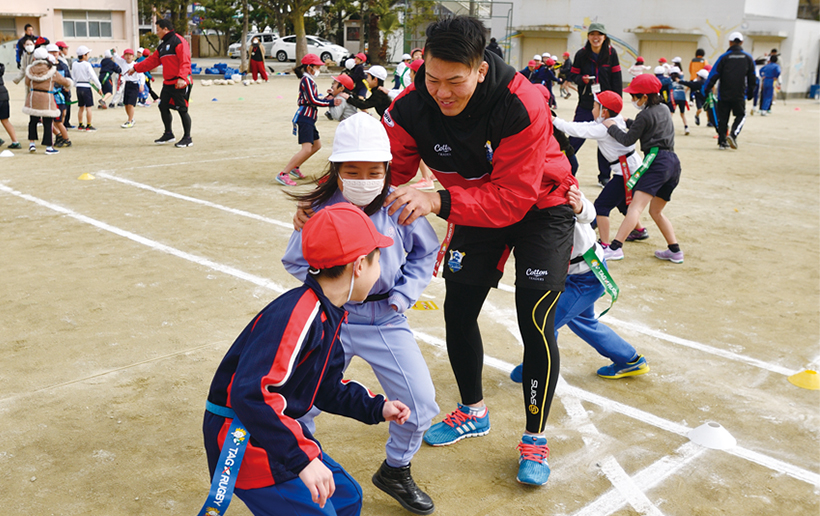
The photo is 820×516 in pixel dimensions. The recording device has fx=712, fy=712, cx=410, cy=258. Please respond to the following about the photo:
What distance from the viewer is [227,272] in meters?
6.37

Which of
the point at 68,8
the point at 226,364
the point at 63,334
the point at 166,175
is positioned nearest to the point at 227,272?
the point at 63,334

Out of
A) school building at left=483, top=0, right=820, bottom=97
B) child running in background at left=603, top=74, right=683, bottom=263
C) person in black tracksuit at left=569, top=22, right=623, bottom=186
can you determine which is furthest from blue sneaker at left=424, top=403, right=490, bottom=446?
school building at left=483, top=0, right=820, bottom=97

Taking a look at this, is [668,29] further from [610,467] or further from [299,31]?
[610,467]

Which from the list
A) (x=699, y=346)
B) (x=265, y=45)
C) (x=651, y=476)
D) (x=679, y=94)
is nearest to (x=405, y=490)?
A: (x=651, y=476)

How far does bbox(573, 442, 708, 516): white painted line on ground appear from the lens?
3.25 m

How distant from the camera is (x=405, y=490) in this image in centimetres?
317

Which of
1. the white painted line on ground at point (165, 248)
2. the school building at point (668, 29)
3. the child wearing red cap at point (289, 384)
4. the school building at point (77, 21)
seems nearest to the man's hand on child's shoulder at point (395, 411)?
the child wearing red cap at point (289, 384)

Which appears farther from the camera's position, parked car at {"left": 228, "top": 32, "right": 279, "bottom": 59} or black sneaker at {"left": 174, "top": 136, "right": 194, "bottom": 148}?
parked car at {"left": 228, "top": 32, "right": 279, "bottom": 59}

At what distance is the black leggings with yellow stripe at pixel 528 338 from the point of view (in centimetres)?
338

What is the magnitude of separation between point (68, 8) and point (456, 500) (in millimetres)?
42125

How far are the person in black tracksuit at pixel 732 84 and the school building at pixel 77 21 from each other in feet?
110

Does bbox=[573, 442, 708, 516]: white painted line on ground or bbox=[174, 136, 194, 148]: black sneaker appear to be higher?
bbox=[174, 136, 194, 148]: black sneaker

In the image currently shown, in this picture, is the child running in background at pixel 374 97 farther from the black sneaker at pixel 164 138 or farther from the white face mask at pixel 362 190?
the white face mask at pixel 362 190

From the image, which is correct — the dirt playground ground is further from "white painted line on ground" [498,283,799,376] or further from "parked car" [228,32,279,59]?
"parked car" [228,32,279,59]
